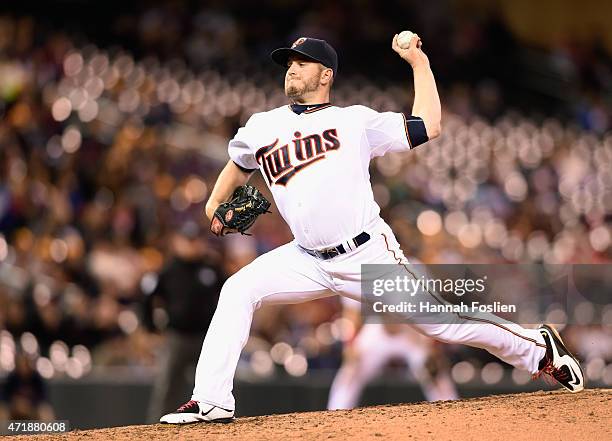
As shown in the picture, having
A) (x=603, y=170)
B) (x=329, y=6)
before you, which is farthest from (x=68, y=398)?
(x=329, y=6)

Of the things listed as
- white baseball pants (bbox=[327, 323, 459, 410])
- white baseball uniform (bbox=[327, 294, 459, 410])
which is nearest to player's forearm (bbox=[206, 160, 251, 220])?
white baseball uniform (bbox=[327, 294, 459, 410])

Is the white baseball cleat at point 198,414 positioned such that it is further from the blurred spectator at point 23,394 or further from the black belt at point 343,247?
the blurred spectator at point 23,394

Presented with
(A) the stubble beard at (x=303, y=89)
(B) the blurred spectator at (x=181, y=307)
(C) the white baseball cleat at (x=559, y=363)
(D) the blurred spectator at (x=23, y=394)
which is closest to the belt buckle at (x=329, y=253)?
(A) the stubble beard at (x=303, y=89)

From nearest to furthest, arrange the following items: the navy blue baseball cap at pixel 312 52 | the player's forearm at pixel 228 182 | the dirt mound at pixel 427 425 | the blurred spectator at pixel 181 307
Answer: the dirt mound at pixel 427 425 < the navy blue baseball cap at pixel 312 52 < the player's forearm at pixel 228 182 < the blurred spectator at pixel 181 307

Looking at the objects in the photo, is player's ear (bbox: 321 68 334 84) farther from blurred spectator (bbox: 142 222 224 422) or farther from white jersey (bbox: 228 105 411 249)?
blurred spectator (bbox: 142 222 224 422)

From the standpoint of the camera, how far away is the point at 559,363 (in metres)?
5.07

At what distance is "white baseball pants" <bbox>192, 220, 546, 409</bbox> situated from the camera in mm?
4605

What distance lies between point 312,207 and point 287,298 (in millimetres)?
449

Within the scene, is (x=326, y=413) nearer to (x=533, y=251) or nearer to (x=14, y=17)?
(x=533, y=251)

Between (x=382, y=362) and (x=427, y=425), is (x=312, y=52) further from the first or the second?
(x=382, y=362)

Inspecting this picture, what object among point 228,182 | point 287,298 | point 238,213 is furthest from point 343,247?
point 228,182

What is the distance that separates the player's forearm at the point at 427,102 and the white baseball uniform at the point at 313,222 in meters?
0.10

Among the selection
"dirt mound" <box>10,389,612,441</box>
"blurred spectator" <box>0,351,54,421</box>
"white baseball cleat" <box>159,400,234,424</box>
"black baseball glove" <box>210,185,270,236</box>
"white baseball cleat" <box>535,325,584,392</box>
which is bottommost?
"blurred spectator" <box>0,351,54,421</box>

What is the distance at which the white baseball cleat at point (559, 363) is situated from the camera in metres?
5.03
